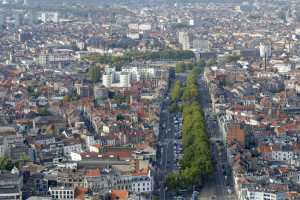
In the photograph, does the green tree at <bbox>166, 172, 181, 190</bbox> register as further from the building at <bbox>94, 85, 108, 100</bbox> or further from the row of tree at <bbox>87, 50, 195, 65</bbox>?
the row of tree at <bbox>87, 50, 195, 65</bbox>

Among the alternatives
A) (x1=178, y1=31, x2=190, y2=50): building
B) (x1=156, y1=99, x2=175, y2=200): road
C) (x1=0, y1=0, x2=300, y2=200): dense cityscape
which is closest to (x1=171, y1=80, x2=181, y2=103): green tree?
(x1=0, y1=0, x2=300, y2=200): dense cityscape

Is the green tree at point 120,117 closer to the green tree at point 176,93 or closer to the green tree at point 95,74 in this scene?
the green tree at point 176,93

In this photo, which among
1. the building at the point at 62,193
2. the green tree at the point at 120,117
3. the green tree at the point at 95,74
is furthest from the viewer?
the green tree at the point at 95,74

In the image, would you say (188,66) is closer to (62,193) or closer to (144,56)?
(144,56)

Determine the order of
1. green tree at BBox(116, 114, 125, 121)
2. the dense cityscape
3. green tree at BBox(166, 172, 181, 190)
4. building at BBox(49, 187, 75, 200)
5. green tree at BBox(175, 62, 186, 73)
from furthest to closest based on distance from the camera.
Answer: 1. green tree at BBox(175, 62, 186, 73)
2. green tree at BBox(116, 114, 125, 121)
3. green tree at BBox(166, 172, 181, 190)
4. the dense cityscape
5. building at BBox(49, 187, 75, 200)

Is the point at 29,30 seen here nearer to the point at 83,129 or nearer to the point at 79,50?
the point at 79,50

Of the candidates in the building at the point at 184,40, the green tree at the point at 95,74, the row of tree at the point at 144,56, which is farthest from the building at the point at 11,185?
the building at the point at 184,40

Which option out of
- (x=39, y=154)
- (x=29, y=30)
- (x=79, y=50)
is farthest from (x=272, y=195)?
(x=29, y=30)
